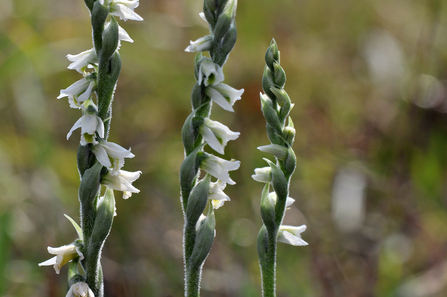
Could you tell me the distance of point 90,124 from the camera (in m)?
1.45

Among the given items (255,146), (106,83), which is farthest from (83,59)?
(255,146)

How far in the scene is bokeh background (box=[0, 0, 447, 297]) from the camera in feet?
10.6

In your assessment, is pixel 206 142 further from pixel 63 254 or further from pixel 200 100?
pixel 63 254

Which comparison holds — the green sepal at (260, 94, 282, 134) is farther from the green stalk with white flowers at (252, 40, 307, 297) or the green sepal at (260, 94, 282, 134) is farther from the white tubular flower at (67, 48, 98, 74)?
the white tubular flower at (67, 48, 98, 74)

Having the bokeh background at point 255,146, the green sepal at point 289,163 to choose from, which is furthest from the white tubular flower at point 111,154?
the bokeh background at point 255,146

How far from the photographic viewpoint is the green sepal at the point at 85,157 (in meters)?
1.55

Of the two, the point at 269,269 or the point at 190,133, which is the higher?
the point at 190,133

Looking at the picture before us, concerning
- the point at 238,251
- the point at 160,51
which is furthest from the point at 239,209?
the point at 160,51

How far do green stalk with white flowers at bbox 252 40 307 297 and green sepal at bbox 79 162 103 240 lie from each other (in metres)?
0.53

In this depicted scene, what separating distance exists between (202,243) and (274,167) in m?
0.35

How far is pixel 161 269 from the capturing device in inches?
132

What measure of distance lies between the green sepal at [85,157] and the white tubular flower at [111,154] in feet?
0.11

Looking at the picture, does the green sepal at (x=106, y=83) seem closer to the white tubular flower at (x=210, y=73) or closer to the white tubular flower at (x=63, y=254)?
the white tubular flower at (x=210, y=73)

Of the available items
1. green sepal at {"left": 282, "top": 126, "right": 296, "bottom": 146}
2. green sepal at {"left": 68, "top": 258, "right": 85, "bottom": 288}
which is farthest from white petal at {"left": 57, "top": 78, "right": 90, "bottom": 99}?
green sepal at {"left": 282, "top": 126, "right": 296, "bottom": 146}
